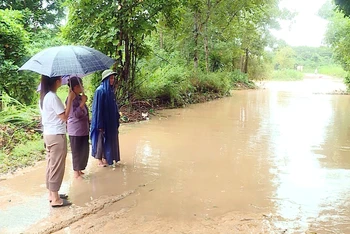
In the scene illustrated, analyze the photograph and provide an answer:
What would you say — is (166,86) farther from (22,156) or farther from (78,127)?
(78,127)

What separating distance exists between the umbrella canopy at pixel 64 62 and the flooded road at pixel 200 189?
1.64m

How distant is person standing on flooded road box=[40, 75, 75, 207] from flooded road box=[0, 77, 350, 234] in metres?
0.45

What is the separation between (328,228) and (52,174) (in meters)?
3.18

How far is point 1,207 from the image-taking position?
13.4 feet

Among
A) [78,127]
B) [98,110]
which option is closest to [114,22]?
[98,110]

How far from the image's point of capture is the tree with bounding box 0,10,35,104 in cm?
759

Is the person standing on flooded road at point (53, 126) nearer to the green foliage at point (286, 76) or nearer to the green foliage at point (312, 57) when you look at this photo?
the green foliage at point (286, 76)

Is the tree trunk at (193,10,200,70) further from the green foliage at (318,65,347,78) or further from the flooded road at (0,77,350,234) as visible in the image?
the green foliage at (318,65,347,78)

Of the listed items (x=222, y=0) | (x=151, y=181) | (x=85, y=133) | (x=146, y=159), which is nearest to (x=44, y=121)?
(x=85, y=133)

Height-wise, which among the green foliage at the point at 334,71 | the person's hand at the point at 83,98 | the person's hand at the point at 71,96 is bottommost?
the person's hand at the point at 83,98

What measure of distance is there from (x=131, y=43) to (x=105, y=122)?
17.3 feet

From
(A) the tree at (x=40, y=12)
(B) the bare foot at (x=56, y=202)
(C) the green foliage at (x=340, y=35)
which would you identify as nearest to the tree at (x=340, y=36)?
(C) the green foliage at (x=340, y=35)

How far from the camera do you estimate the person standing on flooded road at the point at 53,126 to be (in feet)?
12.6

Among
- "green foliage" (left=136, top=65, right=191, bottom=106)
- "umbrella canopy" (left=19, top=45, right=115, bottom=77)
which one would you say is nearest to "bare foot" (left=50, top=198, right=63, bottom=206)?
"umbrella canopy" (left=19, top=45, right=115, bottom=77)
